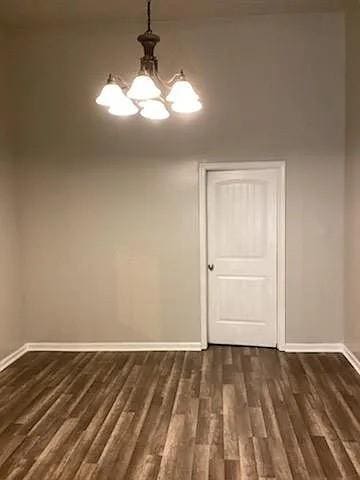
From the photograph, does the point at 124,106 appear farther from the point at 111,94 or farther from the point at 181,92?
the point at 181,92

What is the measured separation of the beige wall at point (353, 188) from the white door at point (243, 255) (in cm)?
77

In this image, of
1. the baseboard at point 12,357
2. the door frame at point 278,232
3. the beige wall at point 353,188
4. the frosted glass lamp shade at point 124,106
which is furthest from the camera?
the door frame at point 278,232

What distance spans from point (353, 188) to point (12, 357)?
13.4 ft

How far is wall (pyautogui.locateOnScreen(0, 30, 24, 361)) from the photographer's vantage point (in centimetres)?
494

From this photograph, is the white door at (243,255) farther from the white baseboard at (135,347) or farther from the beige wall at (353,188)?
the beige wall at (353,188)

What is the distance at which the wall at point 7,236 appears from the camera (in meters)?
4.94

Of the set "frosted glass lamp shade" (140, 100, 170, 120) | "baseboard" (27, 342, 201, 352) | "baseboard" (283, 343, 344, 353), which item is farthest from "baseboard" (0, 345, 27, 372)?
"frosted glass lamp shade" (140, 100, 170, 120)

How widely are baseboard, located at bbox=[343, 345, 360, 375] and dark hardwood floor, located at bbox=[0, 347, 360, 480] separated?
84mm

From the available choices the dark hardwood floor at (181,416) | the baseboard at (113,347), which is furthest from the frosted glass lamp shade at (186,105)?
the baseboard at (113,347)

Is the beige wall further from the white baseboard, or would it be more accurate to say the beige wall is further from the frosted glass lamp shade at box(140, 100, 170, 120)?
the frosted glass lamp shade at box(140, 100, 170, 120)

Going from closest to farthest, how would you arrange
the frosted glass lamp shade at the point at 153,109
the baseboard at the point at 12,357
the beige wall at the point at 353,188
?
the frosted glass lamp shade at the point at 153,109, the beige wall at the point at 353,188, the baseboard at the point at 12,357

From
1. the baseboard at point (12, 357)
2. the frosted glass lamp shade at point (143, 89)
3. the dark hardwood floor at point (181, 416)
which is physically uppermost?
the frosted glass lamp shade at point (143, 89)

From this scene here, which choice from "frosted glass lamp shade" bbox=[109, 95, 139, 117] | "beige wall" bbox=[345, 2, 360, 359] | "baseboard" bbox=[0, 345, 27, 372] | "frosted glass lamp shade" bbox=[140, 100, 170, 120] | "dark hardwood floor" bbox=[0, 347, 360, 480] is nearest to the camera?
"dark hardwood floor" bbox=[0, 347, 360, 480]

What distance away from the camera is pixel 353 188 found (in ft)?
15.4
